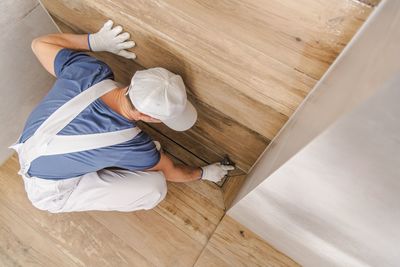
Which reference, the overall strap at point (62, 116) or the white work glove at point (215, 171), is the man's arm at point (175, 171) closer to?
the white work glove at point (215, 171)

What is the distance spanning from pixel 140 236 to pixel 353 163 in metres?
1.00

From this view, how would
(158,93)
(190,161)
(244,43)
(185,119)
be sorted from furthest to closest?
(190,161) → (185,119) → (158,93) → (244,43)

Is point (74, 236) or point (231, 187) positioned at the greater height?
point (231, 187)

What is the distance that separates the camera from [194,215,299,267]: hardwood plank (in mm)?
1149

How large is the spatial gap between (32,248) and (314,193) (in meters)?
1.16

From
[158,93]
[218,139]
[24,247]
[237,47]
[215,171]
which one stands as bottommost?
[24,247]

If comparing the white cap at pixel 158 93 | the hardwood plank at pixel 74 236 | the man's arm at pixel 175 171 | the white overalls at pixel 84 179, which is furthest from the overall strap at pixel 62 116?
the hardwood plank at pixel 74 236

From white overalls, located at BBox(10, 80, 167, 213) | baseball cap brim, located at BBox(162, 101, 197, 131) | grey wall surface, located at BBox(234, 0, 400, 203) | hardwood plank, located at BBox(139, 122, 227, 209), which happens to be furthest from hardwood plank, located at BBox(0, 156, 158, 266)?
grey wall surface, located at BBox(234, 0, 400, 203)

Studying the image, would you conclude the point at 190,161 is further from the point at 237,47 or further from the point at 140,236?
the point at 237,47

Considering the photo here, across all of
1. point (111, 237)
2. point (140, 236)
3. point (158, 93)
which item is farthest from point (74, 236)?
point (158, 93)

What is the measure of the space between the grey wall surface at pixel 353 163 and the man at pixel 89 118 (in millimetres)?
368

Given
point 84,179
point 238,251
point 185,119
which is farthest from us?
point 238,251

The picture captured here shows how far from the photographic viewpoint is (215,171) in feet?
3.92

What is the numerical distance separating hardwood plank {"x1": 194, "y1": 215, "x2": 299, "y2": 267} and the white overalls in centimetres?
27
